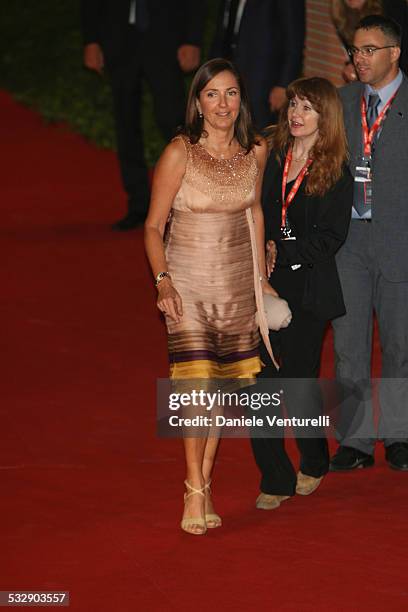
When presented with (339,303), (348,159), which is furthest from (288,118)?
(339,303)

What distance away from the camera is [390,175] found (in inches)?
259

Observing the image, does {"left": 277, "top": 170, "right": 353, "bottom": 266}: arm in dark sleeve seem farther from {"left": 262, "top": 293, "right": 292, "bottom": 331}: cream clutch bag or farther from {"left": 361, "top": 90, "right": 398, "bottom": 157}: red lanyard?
{"left": 361, "top": 90, "right": 398, "bottom": 157}: red lanyard

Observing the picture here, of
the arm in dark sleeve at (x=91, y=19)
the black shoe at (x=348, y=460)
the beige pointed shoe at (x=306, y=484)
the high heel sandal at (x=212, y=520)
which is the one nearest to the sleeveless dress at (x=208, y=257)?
the high heel sandal at (x=212, y=520)

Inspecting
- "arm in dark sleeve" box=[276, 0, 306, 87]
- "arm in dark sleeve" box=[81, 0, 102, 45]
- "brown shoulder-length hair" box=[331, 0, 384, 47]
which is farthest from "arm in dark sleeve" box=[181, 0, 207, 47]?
"brown shoulder-length hair" box=[331, 0, 384, 47]

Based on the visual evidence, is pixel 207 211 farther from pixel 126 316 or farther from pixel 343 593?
pixel 126 316

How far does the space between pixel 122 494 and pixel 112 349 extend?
240 centimetres

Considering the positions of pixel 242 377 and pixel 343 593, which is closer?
pixel 343 593

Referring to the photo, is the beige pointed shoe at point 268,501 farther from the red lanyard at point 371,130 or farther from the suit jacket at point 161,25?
the suit jacket at point 161,25

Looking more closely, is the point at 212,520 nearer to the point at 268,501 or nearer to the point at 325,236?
the point at 268,501

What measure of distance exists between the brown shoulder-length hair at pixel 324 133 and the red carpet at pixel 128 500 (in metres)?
1.35

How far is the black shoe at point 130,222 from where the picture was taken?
11828 millimetres

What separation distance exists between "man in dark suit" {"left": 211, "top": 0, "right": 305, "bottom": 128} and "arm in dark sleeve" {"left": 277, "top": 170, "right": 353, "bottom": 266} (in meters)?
3.15

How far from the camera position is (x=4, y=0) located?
23.0 meters

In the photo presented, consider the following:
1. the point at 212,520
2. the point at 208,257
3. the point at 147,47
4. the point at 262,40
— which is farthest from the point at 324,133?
the point at 147,47
